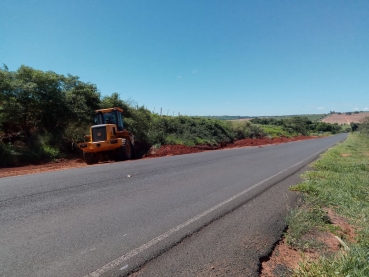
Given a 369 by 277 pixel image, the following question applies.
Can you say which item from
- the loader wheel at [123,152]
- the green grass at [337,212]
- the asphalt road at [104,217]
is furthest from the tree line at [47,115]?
the green grass at [337,212]

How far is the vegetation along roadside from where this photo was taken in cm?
281

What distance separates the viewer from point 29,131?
16.2m

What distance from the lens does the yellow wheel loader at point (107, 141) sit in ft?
44.9

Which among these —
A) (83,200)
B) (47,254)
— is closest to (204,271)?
(47,254)

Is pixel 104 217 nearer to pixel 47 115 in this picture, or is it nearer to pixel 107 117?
pixel 107 117

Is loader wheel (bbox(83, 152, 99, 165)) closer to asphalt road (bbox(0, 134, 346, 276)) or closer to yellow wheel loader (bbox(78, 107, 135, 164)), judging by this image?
yellow wheel loader (bbox(78, 107, 135, 164))

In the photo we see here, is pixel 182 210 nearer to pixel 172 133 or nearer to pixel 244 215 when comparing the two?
pixel 244 215

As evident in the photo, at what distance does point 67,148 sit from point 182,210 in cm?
1427

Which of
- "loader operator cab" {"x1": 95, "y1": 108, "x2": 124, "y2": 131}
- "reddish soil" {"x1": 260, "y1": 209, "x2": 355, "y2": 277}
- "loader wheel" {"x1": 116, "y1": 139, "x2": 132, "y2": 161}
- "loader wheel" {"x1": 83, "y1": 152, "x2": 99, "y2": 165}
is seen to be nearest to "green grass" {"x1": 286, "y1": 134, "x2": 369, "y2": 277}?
"reddish soil" {"x1": 260, "y1": 209, "x2": 355, "y2": 277}

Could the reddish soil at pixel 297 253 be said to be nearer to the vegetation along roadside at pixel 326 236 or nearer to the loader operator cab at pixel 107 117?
the vegetation along roadside at pixel 326 236

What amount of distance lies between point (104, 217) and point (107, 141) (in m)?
9.65

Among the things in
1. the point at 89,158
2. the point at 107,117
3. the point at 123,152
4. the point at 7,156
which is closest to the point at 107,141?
the point at 123,152

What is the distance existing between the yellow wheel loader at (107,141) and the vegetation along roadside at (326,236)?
33.0ft

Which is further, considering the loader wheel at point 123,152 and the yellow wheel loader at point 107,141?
the loader wheel at point 123,152
